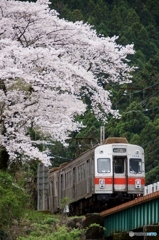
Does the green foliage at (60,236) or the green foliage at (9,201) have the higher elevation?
the green foliage at (9,201)

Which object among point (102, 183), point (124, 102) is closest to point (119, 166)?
point (102, 183)

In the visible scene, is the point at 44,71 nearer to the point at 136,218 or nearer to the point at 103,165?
the point at 136,218

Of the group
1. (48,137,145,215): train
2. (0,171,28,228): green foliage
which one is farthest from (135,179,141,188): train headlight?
(0,171,28,228): green foliage

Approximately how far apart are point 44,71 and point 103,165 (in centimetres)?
582

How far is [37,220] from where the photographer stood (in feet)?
66.7

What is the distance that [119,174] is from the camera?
24.5 m

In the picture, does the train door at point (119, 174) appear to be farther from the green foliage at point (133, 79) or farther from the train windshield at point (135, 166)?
the green foliage at point (133, 79)

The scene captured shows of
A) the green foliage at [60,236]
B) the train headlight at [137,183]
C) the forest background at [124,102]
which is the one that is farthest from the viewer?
the train headlight at [137,183]

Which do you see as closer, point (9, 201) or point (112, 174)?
point (9, 201)

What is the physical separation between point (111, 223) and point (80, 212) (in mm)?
5918

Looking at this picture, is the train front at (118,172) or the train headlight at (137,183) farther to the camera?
the train headlight at (137,183)

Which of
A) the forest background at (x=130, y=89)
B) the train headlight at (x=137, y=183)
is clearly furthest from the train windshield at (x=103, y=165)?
the forest background at (x=130, y=89)

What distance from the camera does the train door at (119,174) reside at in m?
24.4

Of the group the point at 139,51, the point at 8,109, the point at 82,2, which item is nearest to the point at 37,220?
the point at 8,109
